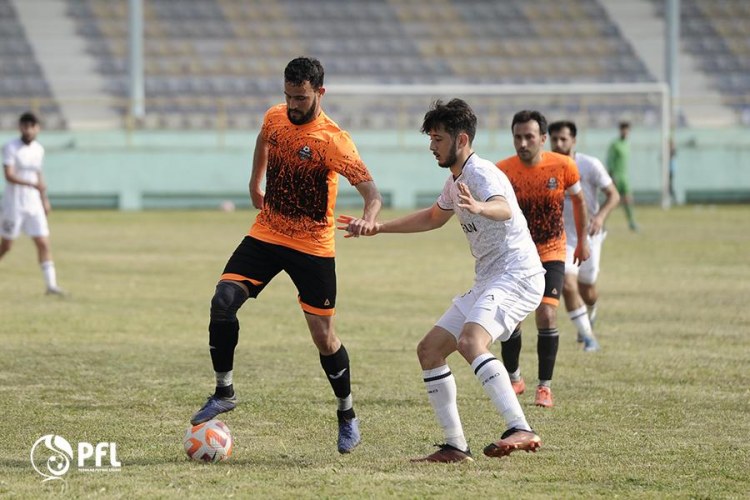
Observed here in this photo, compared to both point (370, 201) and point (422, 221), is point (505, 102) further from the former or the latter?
point (422, 221)

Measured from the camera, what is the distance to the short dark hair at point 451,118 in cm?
655

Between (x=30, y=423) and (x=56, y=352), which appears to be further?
(x=56, y=352)

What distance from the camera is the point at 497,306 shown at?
6742mm

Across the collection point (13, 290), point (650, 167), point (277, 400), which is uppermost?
point (277, 400)

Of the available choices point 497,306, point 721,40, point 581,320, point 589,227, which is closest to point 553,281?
point 589,227

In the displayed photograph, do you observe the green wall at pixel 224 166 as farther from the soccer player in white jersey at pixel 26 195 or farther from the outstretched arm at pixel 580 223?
the outstretched arm at pixel 580 223

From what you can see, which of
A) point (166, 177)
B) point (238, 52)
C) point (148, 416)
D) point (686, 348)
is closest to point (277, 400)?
point (148, 416)

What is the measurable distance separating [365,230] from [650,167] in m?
30.2

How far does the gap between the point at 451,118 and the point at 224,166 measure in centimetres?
2842

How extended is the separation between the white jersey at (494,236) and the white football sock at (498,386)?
1.75 feet

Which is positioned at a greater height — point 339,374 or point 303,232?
point 303,232

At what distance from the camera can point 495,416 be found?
8078 millimetres

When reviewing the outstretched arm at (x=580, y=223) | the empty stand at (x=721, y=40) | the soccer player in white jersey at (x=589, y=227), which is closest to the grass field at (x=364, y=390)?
the soccer player in white jersey at (x=589, y=227)

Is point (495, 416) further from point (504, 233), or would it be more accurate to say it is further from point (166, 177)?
point (166, 177)
